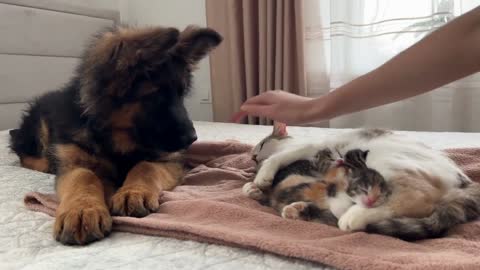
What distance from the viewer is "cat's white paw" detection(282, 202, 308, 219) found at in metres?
0.92

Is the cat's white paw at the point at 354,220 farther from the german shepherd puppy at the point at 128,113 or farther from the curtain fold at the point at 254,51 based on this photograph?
the curtain fold at the point at 254,51

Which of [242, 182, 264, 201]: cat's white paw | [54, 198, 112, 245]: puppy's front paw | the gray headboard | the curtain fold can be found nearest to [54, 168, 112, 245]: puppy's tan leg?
[54, 198, 112, 245]: puppy's front paw

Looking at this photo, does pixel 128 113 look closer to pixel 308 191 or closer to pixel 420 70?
pixel 308 191

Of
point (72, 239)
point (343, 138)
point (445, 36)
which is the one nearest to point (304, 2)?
point (343, 138)

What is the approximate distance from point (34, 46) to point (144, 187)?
7.40 ft

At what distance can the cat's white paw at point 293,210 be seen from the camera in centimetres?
92

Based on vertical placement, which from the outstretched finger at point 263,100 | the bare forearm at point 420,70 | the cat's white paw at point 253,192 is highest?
the bare forearm at point 420,70

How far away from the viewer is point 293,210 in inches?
36.4

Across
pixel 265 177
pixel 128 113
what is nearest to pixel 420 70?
pixel 265 177

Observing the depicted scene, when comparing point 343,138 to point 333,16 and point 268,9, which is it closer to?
point 333,16

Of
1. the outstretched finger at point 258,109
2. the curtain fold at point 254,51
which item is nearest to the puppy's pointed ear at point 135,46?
the outstretched finger at point 258,109

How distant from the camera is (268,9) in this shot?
2.88 m

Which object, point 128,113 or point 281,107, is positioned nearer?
point 281,107

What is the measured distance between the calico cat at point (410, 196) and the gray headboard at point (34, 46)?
2.19m
